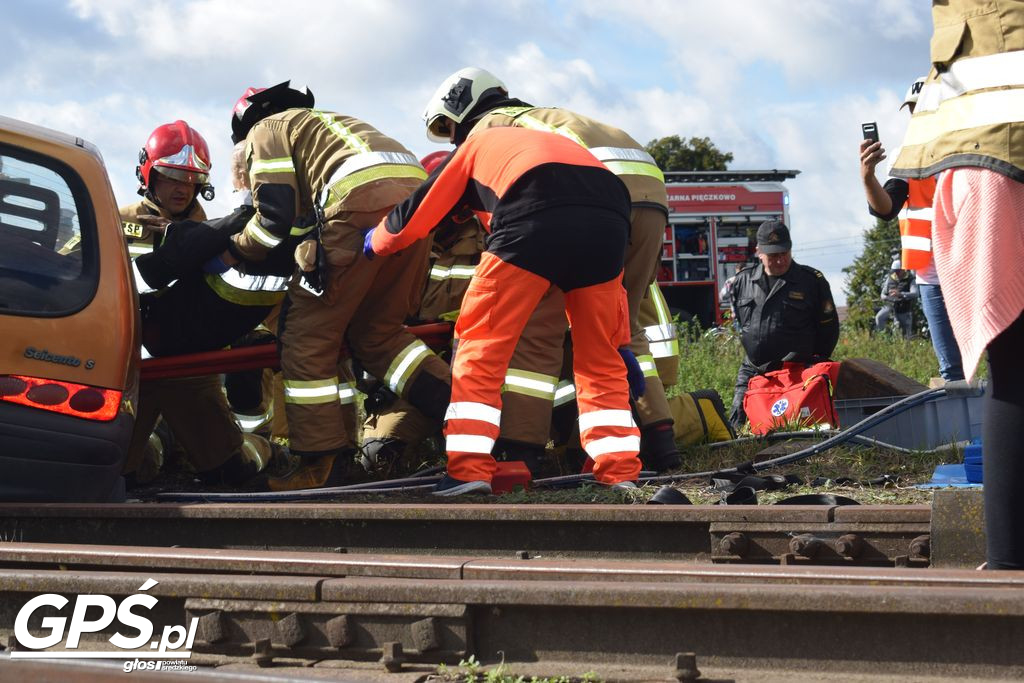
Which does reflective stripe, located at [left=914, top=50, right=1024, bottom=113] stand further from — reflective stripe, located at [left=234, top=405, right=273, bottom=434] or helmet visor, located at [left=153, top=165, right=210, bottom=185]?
reflective stripe, located at [left=234, top=405, right=273, bottom=434]

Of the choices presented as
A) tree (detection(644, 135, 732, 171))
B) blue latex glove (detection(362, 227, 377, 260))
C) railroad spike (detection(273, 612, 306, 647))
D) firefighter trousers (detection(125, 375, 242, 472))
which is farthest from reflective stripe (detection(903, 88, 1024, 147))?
tree (detection(644, 135, 732, 171))

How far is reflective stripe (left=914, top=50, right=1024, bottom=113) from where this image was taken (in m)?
2.76

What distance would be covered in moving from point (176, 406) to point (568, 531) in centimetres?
330

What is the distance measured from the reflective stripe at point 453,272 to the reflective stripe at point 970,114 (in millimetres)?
4370

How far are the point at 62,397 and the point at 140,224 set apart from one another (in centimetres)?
216

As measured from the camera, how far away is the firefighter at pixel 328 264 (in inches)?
233

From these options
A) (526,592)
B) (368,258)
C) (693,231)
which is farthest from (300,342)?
(693,231)

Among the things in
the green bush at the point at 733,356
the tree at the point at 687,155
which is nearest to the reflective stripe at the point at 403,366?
the green bush at the point at 733,356

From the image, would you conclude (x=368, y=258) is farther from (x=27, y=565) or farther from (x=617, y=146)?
(x=27, y=565)

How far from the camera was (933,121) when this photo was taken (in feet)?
9.62

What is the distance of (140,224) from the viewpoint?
6.47 metres

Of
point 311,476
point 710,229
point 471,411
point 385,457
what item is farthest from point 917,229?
point 710,229

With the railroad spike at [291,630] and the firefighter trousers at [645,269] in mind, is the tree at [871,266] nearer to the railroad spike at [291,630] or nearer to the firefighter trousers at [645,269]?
the firefighter trousers at [645,269]

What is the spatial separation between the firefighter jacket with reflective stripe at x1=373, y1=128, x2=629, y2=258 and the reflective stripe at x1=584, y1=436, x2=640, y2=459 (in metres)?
0.88
